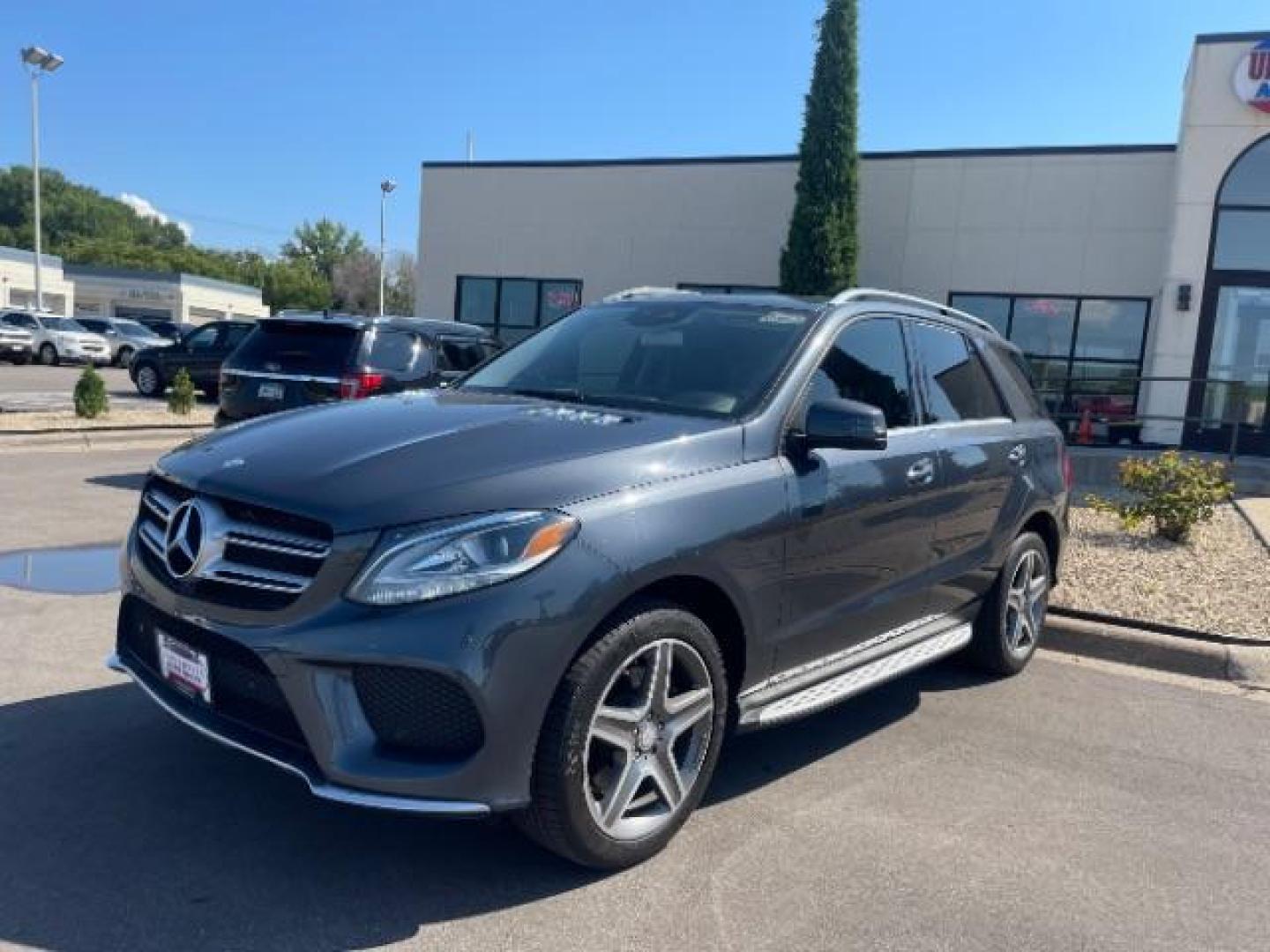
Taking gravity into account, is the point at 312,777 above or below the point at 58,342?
above

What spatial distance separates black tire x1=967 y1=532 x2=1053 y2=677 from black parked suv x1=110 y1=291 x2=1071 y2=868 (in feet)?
2.55

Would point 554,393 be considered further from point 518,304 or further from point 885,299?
point 518,304

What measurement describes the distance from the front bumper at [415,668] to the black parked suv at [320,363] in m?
5.87

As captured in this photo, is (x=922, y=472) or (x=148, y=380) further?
(x=148, y=380)

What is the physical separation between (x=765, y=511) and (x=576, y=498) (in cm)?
79

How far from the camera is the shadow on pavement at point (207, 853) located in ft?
9.30

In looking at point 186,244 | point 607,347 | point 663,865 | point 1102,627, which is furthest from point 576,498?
point 186,244

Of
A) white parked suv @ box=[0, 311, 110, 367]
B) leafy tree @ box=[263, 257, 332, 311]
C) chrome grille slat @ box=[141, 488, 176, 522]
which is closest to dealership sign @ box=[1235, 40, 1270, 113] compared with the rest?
chrome grille slat @ box=[141, 488, 176, 522]

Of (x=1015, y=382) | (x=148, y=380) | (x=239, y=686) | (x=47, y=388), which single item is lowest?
(x=47, y=388)

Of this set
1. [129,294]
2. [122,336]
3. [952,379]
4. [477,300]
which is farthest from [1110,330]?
[129,294]

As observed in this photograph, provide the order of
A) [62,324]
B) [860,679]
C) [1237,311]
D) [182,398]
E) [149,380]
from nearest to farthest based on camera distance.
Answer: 1. [860,679]
2. [182,398]
3. [1237,311]
4. [149,380]
5. [62,324]

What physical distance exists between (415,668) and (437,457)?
27.4 inches

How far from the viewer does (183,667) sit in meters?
3.18

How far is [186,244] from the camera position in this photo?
126 meters
